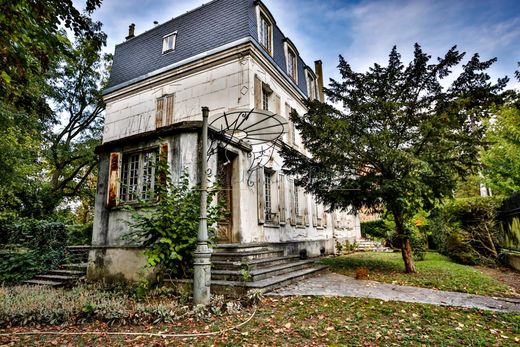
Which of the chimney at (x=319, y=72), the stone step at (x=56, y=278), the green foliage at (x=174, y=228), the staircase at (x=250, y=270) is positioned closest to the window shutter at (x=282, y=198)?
the staircase at (x=250, y=270)

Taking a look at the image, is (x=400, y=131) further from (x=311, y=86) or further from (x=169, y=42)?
(x=169, y=42)

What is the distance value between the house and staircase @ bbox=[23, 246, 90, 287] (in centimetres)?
76

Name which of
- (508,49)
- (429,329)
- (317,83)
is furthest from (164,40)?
(429,329)

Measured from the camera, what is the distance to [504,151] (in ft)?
31.0

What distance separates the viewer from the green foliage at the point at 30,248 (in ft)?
26.8

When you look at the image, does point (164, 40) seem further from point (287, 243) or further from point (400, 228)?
point (400, 228)

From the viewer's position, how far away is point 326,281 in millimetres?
6543

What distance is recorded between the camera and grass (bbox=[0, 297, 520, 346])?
10.5ft

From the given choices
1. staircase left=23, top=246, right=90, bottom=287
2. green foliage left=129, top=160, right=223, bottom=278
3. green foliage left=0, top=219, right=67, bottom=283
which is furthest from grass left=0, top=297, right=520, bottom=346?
green foliage left=0, top=219, right=67, bottom=283

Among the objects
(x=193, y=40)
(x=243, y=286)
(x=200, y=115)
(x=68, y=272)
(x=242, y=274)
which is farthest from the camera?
(x=193, y=40)

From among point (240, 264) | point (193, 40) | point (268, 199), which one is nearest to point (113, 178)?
point (240, 264)

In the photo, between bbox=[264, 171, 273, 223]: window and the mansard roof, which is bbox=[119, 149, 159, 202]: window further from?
the mansard roof

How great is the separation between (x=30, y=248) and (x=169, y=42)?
9.15 metres

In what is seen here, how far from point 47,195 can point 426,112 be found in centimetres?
1722
